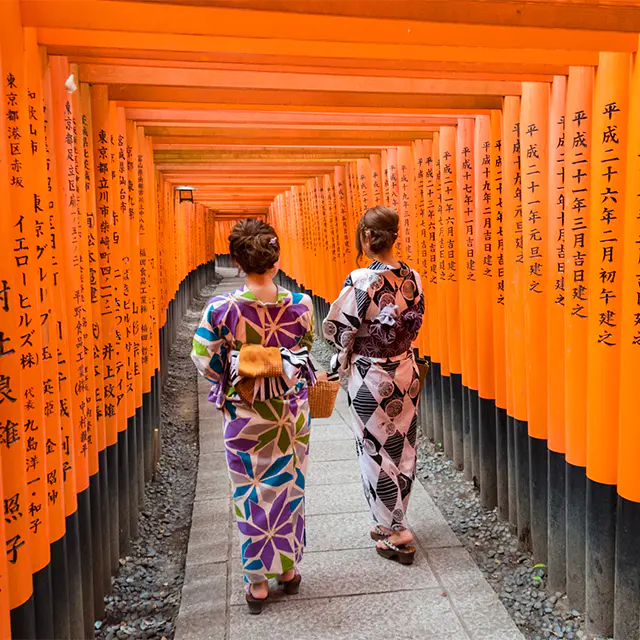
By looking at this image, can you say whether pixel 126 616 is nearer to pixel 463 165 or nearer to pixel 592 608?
pixel 592 608

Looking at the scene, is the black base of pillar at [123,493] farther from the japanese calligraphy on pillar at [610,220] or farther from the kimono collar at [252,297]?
the japanese calligraphy on pillar at [610,220]

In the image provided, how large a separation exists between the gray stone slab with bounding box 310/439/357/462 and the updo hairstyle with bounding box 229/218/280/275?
313 cm

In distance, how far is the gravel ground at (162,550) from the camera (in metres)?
3.51

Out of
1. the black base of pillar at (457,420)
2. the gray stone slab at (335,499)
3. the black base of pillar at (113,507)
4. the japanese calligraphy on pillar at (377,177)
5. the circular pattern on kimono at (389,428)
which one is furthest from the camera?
the japanese calligraphy on pillar at (377,177)

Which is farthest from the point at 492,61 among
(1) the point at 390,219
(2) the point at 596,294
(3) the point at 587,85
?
(2) the point at 596,294

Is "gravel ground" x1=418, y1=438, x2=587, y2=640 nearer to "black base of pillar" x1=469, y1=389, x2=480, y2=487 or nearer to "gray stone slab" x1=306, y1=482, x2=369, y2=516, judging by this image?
"black base of pillar" x1=469, y1=389, x2=480, y2=487

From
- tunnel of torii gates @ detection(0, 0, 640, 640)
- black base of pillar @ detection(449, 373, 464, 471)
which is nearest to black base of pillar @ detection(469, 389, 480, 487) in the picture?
tunnel of torii gates @ detection(0, 0, 640, 640)

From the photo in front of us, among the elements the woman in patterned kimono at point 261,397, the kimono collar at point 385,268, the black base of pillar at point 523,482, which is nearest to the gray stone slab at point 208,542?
the woman in patterned kimono at point 261,397

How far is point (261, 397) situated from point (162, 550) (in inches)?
85.3

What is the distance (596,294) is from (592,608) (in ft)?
5.44

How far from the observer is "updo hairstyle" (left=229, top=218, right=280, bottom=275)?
3062 millimetres

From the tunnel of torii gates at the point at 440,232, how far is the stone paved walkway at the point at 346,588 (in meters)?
0.54

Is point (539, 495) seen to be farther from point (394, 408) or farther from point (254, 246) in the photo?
point (254, 246)

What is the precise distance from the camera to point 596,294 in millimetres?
2957
